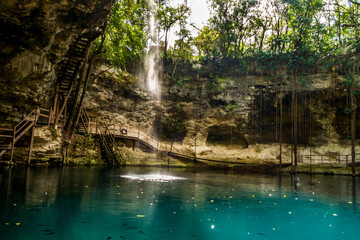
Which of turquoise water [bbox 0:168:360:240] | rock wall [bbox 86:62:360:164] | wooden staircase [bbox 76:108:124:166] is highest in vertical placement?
rock wall [bbox 86:62:360:164]

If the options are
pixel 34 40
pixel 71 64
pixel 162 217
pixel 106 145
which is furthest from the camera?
pixel 106 145

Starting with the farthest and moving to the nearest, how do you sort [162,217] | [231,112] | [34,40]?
[231,112], [34,40], [162,217]

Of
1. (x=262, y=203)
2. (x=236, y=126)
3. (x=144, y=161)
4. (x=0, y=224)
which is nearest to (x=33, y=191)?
(x=0, y=224)

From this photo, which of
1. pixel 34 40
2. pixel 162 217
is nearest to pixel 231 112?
pixel 34 40

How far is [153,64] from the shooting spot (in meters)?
31.3

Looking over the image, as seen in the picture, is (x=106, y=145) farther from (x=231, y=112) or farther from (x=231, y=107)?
(x=231, y=107)

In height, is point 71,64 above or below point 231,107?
above

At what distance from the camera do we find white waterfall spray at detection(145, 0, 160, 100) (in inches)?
1172

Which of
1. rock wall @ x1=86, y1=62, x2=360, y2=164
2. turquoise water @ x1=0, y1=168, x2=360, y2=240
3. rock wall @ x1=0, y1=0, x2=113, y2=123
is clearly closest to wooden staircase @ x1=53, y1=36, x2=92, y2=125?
rock wall @ x1=0, y1=0, x2=113, y2=123

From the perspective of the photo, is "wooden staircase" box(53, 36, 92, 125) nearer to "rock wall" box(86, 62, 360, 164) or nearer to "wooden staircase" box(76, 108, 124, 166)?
"wooden staircase" box(76, 108, 124, 166)

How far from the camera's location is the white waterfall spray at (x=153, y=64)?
97.6ft

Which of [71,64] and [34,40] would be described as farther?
[71,64]

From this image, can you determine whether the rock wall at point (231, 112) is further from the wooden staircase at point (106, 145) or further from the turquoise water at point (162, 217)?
the turquoise water at point (162, 217)

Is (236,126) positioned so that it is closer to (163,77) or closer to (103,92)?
(163,77)
